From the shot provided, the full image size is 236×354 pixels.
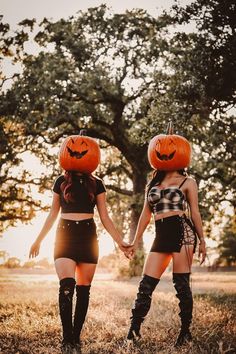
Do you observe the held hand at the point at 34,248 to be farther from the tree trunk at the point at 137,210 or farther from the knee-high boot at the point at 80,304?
the tree trunk at the point at 137,210

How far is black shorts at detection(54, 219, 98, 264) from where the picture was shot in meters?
4.93

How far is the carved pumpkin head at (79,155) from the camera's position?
18.3 feet

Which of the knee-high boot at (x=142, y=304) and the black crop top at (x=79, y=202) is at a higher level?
the black crop top at (x=79, y=202)

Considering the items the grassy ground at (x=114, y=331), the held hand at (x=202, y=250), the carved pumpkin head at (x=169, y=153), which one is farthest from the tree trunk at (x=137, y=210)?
the held hand at (x=202, y=250)

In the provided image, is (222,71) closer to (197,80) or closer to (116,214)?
(197,80)

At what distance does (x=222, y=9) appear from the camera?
36.3ft

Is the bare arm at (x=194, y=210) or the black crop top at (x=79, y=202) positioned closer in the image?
the black crop top at (x=79, y=202)

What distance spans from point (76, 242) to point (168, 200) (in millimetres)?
1162

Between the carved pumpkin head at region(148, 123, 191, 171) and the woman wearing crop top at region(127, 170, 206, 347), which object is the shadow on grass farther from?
the carved pumpkin head at region(148, 123, 191, 171)

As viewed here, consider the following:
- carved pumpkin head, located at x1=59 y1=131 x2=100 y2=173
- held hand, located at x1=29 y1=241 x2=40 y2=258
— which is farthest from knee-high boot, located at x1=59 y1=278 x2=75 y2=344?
carved pumpkin head, located at x1=59 y1=131 x2=100 y2=173

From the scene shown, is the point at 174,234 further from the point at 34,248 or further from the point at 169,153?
the point at 34,248

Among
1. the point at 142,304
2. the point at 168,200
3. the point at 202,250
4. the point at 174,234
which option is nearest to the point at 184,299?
the point at 142,304

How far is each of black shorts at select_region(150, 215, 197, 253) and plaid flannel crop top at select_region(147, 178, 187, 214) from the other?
0.11 metres

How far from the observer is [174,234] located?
515cm
